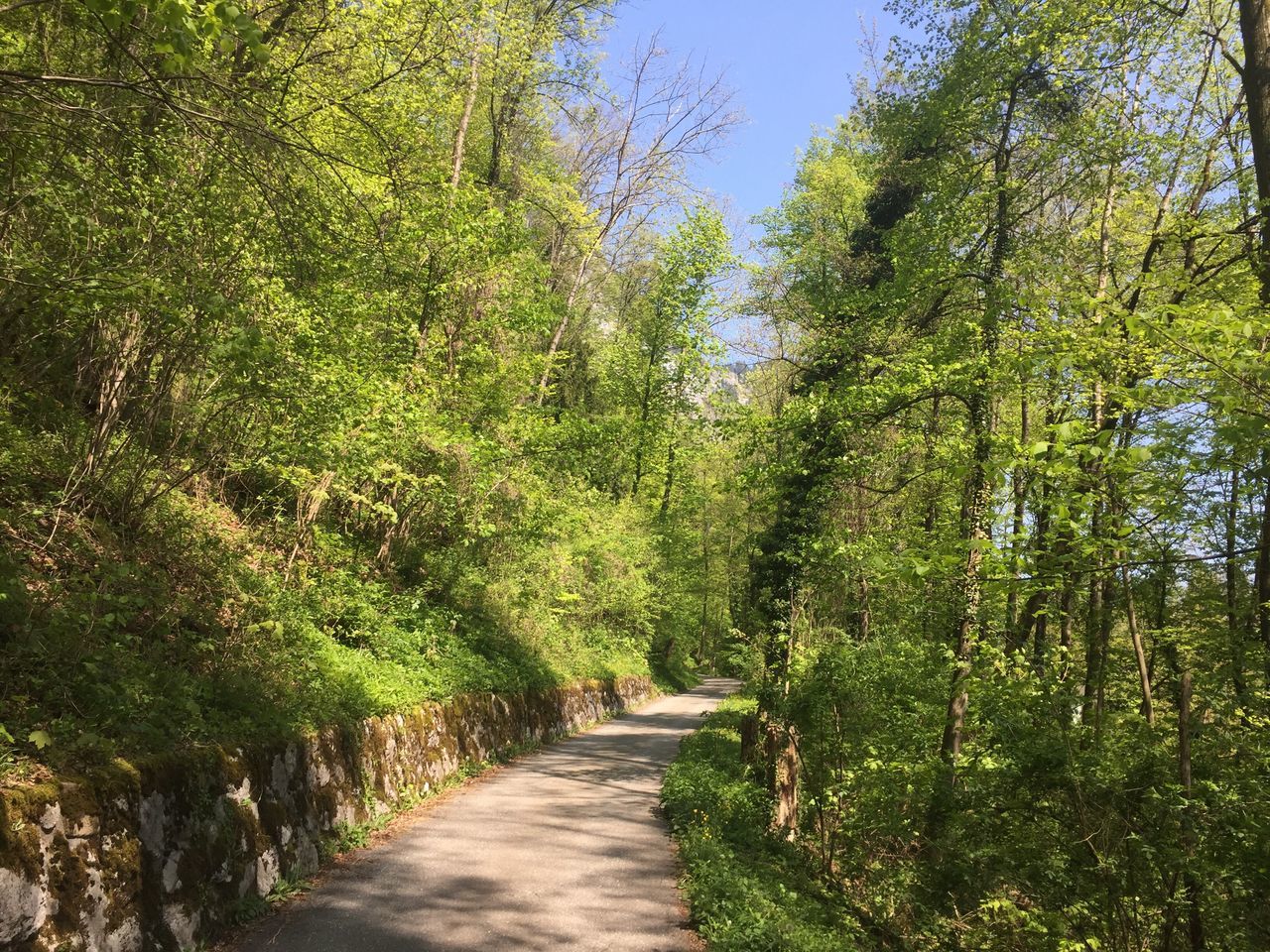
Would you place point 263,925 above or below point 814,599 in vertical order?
below

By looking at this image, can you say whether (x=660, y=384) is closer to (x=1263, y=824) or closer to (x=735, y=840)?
(x=735, y=840)

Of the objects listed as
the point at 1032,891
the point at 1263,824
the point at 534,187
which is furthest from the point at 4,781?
the point at 534,187

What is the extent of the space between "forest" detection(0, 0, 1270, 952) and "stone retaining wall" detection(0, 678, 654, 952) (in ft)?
0.97

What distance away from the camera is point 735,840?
8875mm

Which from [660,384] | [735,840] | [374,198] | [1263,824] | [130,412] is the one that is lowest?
[735,840]

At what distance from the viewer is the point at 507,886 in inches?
256

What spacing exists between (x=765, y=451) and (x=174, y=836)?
11.2 meters

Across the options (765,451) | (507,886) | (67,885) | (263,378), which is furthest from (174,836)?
(765,451)

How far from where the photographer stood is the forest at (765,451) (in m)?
4.75

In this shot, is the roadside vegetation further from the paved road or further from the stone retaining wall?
the paved road

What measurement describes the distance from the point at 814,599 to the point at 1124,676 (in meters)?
5.30

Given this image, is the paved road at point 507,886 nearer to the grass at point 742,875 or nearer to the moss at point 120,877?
the grass at point 742,875

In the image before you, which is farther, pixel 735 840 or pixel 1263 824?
pixel 735 840

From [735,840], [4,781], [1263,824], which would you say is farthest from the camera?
[735,840]
